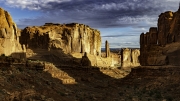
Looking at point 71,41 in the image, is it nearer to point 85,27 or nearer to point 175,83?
point 85,27

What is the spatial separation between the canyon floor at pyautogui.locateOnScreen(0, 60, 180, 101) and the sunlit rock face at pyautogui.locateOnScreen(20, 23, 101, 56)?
846 inches

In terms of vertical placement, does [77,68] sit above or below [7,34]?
below

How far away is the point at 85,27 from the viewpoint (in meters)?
95.1

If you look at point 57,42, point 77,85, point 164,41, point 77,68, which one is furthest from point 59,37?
point 77,85

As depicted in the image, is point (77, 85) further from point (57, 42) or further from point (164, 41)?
point (57, 42)

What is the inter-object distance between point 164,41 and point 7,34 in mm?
34733

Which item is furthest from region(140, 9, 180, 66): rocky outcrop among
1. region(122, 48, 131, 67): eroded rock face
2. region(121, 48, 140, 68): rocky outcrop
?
region(122, 48, 131, 67): eroded rock face

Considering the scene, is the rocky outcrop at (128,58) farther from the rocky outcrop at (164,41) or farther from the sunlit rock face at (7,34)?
the sunlit rock face at (7,34)

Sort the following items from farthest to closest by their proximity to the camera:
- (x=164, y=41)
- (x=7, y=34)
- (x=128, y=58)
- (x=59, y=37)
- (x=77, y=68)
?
(x=128, y=58)
(x=59, y=37)
(x=164, y=41)
(x=77, y=68)
(x=7, y=34)

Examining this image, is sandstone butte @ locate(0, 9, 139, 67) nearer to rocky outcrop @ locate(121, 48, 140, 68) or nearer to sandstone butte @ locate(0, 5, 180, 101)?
sandstone butte @ locate(0, 5, 180, 101)

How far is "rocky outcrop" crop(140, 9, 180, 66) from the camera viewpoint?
5328 cm

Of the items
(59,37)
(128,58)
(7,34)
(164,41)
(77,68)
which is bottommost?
(128,58)

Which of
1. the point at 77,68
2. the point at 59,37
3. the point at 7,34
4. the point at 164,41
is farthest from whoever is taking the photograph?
the point at 59,37

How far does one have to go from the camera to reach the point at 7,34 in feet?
163
